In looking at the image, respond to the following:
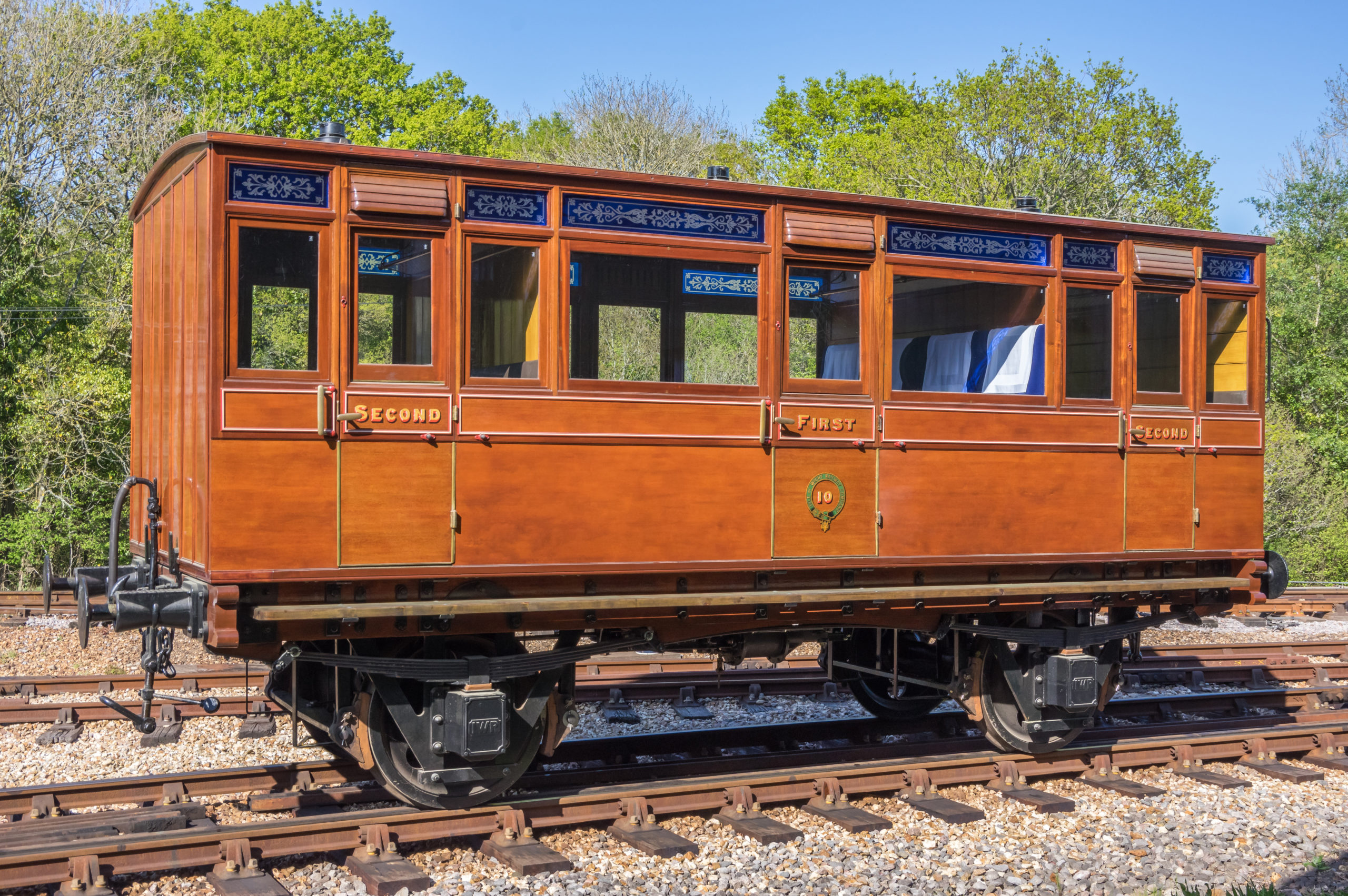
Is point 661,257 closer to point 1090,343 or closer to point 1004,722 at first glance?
point 1090,343

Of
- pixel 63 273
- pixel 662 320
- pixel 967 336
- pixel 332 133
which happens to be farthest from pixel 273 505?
pixel 63 273

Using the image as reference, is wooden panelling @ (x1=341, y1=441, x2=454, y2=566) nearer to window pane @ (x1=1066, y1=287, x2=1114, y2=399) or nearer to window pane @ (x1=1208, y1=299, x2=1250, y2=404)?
window pane @ (x1=1066, y1=287, x2=1114, y2=399)

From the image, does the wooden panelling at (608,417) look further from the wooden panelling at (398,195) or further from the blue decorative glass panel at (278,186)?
the blue decorative glass panel at (278,186)

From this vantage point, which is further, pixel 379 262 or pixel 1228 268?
pixel 1228 268

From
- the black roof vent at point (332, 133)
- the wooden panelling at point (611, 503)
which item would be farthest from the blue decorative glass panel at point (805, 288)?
the black roof vent at point (332, 133)

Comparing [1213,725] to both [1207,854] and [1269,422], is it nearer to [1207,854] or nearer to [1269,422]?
[1207,854]

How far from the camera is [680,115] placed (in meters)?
39.2

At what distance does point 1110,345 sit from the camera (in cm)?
850

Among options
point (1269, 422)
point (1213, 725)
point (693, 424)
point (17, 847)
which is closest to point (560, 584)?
point (693, 424)

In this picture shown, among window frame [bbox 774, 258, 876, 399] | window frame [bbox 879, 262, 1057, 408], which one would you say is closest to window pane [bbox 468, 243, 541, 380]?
window frame [bbox 774, 258, 876, 399]

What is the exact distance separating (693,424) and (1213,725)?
5.44m

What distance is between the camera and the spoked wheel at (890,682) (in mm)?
9164

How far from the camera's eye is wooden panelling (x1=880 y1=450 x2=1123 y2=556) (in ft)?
25.0

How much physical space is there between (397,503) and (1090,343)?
202 inches
